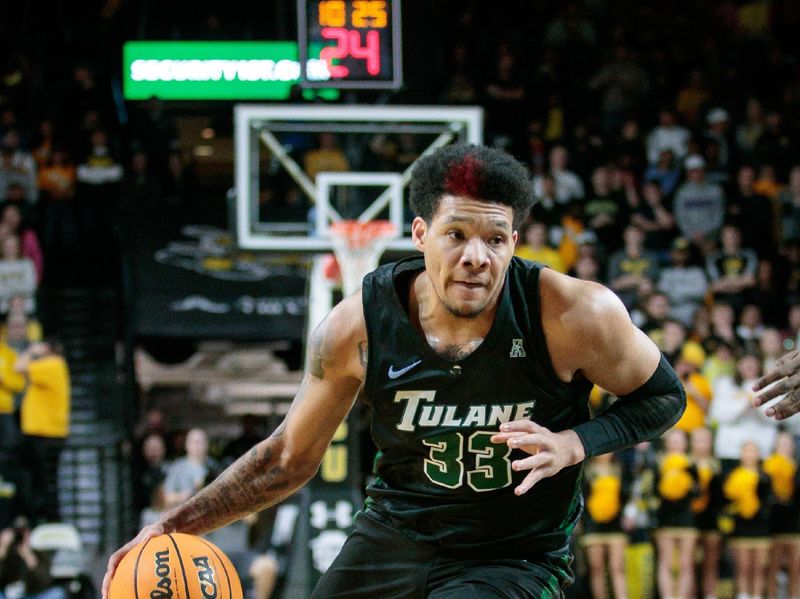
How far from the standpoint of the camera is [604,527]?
10195 millimetres

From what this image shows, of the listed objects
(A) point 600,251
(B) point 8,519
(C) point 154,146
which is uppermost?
(C) point 154,146

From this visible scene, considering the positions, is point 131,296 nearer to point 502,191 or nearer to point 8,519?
point 8,519

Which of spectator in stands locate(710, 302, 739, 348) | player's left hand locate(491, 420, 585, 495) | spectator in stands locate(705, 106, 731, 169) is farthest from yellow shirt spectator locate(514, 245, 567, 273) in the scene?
player's left hand locate(491, 420, 585, 495)

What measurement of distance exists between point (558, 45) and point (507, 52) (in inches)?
27.8

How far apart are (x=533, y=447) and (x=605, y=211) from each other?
31.4 feet

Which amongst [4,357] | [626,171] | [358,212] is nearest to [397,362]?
[358,212]

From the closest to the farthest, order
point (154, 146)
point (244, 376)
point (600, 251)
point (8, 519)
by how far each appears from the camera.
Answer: point (8, 519)
point (600, 251)
point (154, 146)
point (244, 376)

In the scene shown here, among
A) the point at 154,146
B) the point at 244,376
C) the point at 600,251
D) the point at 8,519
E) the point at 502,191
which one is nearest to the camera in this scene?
the point at 502,191

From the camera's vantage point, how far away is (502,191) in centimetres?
384

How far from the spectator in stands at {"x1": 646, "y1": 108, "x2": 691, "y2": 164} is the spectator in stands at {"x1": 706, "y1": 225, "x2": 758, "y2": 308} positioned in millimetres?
1440

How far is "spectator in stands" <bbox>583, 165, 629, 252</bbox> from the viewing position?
12766 millimetres

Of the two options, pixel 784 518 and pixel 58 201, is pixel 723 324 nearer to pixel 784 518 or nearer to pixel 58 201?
pixel 784 518

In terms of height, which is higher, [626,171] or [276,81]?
[276,81]

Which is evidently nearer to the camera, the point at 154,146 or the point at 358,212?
the point at 358,212
